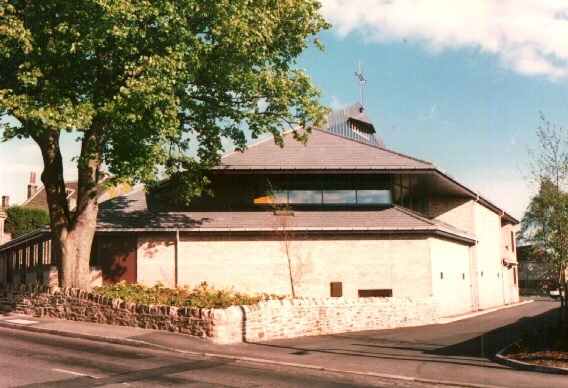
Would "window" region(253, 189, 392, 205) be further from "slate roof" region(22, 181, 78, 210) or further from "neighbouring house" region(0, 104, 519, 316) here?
"slate roof" region(22, 181, 78, 210)

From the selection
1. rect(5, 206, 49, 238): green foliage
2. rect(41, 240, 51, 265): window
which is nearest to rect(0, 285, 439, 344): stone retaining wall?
rect(41, 240, 51, 265): window

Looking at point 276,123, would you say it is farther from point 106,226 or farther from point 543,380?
point 543,380

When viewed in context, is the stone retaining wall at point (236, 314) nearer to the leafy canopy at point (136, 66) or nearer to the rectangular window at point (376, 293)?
the rectangular window at point (376, 293)

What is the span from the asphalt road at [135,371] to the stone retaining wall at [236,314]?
2.35 metres

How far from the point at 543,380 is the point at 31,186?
66985mm

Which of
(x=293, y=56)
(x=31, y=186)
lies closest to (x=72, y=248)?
(x=293, y=56)

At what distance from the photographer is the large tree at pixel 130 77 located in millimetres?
18219

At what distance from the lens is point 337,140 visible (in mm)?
31812

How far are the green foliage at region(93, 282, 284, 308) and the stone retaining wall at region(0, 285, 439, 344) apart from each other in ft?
2.73

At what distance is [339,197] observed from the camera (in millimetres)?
29859

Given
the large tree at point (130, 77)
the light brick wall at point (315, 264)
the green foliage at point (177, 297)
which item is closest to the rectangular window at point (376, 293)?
the light brick wall at point (315, 264)

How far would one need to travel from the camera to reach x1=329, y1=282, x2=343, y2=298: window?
2722 centimetres

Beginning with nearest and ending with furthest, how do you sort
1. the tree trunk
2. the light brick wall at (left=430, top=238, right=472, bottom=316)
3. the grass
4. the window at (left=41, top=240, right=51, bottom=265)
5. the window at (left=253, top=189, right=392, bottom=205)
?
the grass < the tree trunk < the light brick wall at (left=430, top=238, right=472, bottom=316) < the window at (left=253, top=189, right=392, bottom=205) < the window at (left=41, top=240, right=51, bottom=265)

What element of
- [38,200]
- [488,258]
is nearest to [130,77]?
[488,258]
